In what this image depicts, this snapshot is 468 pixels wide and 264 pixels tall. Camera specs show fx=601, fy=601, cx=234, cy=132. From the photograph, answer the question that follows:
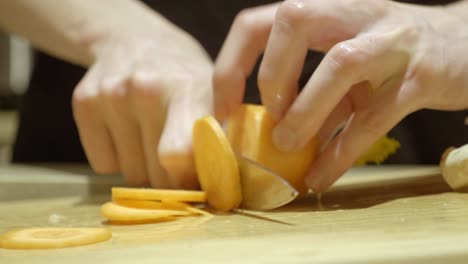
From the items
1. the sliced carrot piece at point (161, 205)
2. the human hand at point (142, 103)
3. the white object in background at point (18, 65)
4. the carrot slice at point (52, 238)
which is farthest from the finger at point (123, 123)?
the white object in background at point (18, 65)

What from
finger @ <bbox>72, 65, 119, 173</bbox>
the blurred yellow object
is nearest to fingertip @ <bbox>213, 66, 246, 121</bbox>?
finger @ <bbox>72, 65, 119, 173</bbox>

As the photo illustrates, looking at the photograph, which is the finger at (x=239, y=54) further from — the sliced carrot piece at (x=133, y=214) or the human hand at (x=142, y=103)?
the sliced carrot piece at (x=133, y=214)

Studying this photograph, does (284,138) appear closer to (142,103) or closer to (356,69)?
(356,69)

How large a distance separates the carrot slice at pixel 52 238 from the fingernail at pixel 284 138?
228mm

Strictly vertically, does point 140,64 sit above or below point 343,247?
above

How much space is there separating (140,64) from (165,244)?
1.61 feet

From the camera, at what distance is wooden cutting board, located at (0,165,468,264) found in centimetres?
44

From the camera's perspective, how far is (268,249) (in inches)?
18.2

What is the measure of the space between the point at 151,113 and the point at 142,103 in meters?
0.02

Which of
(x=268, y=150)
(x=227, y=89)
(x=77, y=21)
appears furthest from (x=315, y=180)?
(x=77, y=21)

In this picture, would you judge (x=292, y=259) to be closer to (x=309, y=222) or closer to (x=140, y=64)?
(x=309, y=222)

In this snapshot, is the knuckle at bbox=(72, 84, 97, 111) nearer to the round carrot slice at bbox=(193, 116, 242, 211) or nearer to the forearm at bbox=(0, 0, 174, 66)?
the forearm at bbox=(0, 0, 174, 66)

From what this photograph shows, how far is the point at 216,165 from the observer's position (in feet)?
2.35

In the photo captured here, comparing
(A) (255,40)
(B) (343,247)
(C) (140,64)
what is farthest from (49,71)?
(B) (343,247)
